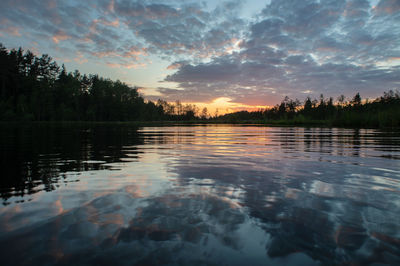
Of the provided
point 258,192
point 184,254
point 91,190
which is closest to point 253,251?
point 184,254

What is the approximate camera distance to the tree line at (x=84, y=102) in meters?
69.0

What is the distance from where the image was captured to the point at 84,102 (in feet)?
373

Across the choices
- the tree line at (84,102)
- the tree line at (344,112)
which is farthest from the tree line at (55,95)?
the tree line at (344,112)

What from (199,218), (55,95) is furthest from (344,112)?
(55,95)

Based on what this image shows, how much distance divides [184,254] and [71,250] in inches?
53.6

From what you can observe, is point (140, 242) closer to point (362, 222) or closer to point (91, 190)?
point (91, 190)

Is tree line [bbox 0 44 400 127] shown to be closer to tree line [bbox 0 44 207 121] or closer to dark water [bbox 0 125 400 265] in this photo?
tree line [bbox 0 44 207 121]

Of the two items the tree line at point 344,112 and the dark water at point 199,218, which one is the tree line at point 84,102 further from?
the dark water at point 199,218

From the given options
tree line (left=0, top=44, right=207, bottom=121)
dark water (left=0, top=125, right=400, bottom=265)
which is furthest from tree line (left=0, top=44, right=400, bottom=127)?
dark water (left=0, top=125, right=400, bottom=265)

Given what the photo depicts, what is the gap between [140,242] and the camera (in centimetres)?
288

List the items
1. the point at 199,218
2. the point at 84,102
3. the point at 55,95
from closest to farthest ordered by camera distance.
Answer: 1. the point at 199,218
2. the point at 55,95
3. the point at 84,102

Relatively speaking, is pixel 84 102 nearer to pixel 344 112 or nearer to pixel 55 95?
pixel 55 95

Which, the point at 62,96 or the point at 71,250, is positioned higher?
the point at 62,96

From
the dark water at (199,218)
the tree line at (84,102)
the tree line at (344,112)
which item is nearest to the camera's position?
the dark water at (199,218)
